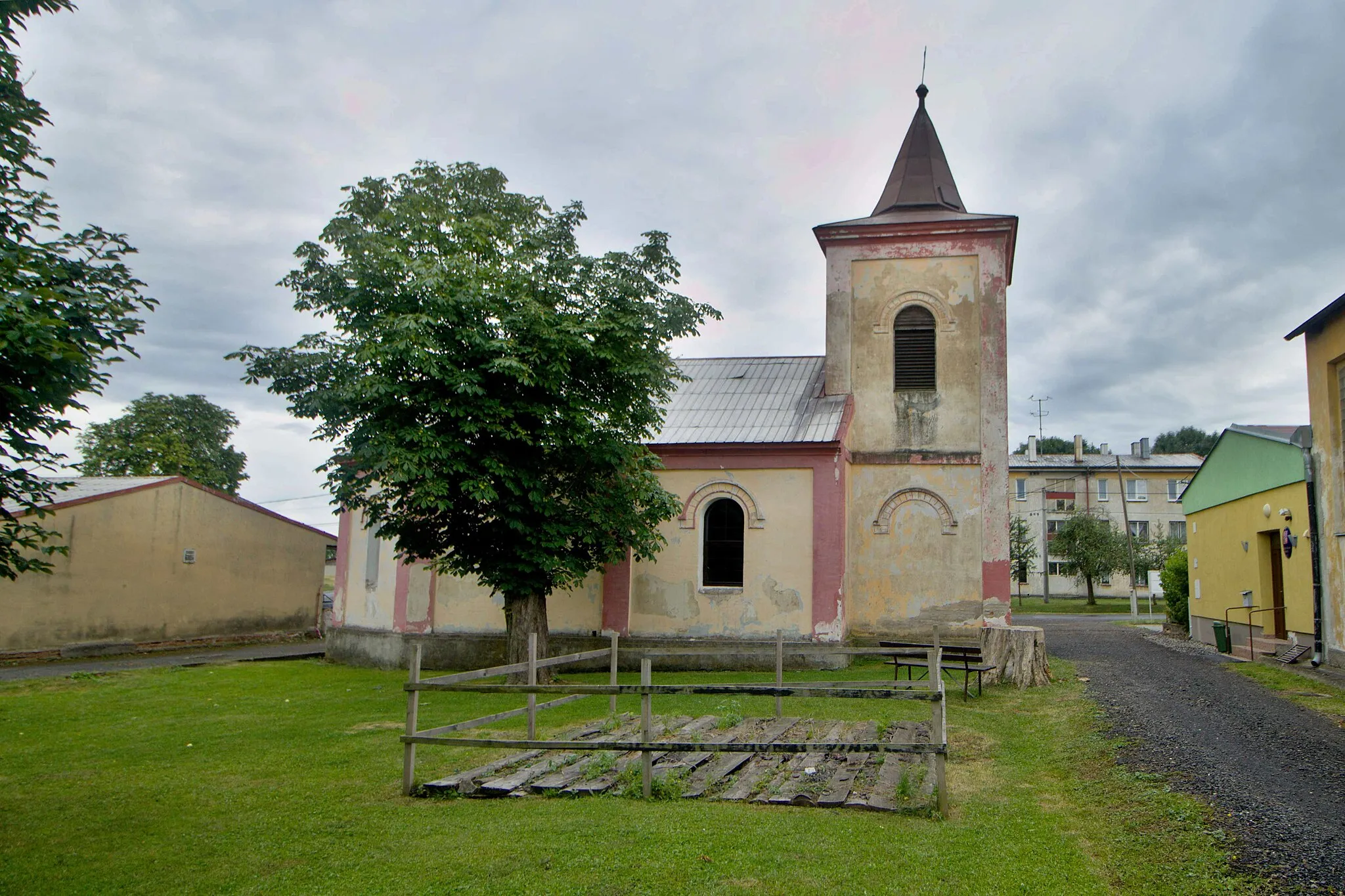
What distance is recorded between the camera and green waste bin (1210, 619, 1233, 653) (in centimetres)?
1942

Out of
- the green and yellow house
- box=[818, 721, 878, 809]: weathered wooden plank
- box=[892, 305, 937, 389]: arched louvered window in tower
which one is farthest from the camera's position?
box=[892, 305, 937, 389]: arched louvered window in tower

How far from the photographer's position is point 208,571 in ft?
88.0

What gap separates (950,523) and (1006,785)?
11.9 meters

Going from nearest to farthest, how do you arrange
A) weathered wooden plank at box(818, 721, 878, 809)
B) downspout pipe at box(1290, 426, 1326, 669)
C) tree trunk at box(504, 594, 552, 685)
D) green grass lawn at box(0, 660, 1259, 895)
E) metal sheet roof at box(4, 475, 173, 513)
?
green grass lawn at box(0, 660, 1259, 895)
weathered wooden plank at box(818, 721, 878, 809)
downspout pipe at box(1290, 426, 1326, 669)
tree trunk at box(504, 594, 552, 685)
metal sheet roof at box(4, 475, 173, 513)

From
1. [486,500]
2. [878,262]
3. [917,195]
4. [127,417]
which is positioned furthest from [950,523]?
[127,417]

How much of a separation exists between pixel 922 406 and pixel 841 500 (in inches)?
126

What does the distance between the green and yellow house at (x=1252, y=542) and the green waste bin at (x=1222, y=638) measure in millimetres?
170

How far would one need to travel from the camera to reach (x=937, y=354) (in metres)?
20.5

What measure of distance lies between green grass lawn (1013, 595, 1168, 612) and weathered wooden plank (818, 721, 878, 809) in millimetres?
36878

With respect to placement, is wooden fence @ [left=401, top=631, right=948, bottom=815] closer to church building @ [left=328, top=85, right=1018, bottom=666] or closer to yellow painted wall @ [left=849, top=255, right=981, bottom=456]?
church building @ [left=328, top=85, right=1018, bottom=666]

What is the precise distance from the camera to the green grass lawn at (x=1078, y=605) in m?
44.9

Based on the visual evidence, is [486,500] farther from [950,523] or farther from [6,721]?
[950,523]

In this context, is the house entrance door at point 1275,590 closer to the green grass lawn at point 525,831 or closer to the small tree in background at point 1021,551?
the green grass lawn at point 525,831

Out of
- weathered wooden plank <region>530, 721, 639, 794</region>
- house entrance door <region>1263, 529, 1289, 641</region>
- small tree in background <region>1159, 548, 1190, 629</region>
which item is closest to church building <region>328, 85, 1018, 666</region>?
house entrance door <region>1263, 529, 1289, 641</region>
